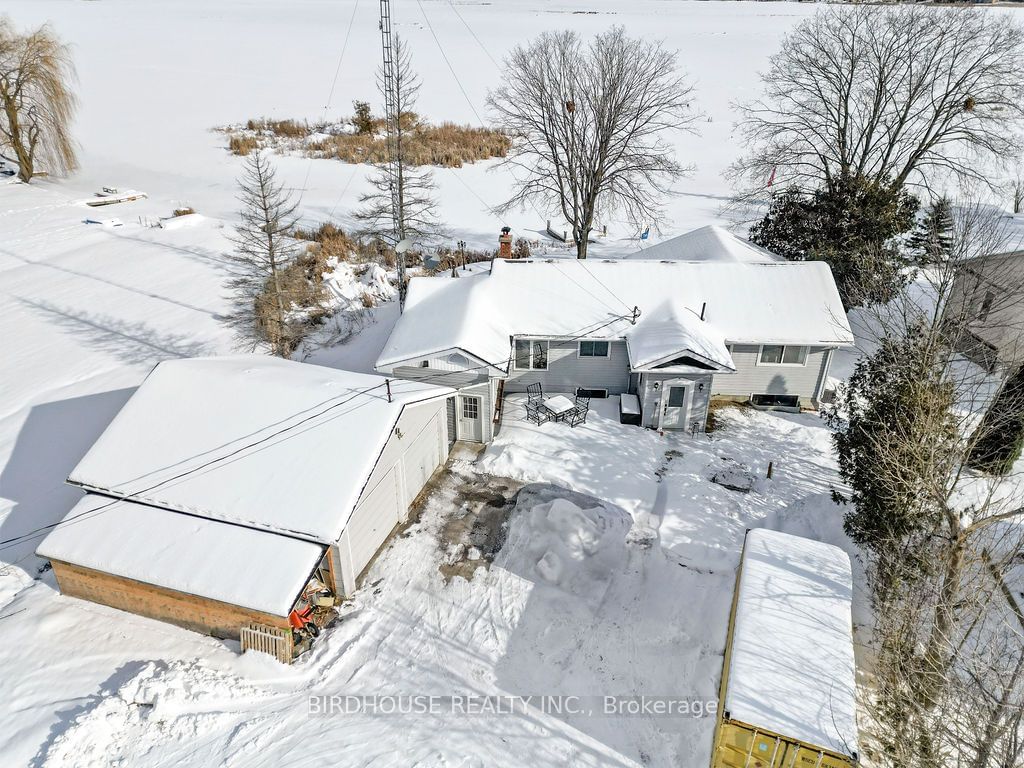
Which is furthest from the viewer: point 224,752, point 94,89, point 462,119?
point 94,89

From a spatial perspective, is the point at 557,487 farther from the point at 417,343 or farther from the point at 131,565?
the point at 131,565

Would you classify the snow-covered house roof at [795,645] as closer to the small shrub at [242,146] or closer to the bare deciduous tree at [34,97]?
the bare deciduous tree at [34,97]

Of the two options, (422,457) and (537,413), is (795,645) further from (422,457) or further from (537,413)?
(537,413)

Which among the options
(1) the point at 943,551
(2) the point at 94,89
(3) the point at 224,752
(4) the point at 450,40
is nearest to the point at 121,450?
(3) the point at 224,752

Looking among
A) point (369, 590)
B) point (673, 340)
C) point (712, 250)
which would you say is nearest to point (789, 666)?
point (369, 590)

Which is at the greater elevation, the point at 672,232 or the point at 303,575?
the point at 672,232

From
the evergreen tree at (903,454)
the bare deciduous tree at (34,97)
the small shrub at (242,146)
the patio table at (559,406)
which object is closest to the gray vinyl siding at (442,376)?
the patio table at (559,406)

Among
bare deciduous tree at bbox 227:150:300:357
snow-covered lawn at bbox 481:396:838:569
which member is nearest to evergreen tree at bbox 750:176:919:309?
snow-covered lawn at bbox 481:396:838:569

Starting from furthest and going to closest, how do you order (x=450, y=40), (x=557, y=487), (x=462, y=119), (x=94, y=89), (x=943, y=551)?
(x=450, y=40), (x=94, y=89), (x=462, y=119), (x=557, y=487), (x=943, y=551)
